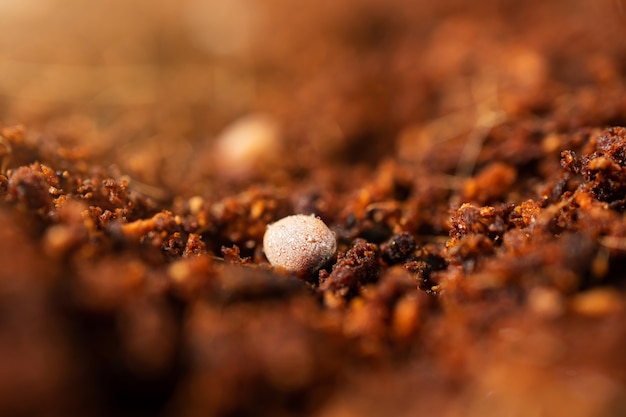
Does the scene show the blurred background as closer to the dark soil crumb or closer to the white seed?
the dark soil crumb

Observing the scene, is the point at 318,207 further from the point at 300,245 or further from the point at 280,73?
the point at 280,73

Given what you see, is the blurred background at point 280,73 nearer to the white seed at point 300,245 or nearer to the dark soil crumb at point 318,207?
the dark soil crumb at point 318,207

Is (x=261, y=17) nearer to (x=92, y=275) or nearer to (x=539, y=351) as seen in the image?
(x=92, y=275)

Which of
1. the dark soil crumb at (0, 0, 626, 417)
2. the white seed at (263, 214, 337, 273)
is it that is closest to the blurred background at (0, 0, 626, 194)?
the dark soil crumb at (0, 0, 626, 417)

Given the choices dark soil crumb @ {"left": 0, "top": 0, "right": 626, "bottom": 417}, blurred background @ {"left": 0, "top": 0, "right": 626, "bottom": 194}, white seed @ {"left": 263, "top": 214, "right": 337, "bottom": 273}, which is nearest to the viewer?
dark soil crumb @ {"left": 0, "top": 0, "right": 626, "bottom": 417}

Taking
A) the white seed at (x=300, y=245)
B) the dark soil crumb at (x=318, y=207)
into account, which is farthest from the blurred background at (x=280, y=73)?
the white seed at (x=300, y=245)

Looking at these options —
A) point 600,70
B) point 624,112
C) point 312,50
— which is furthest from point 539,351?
point 312,50
